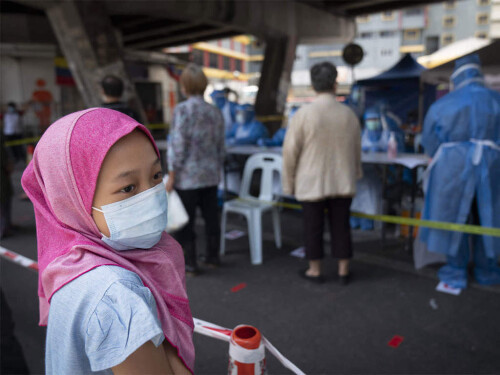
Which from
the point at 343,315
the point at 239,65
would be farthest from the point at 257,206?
the point at 239,65

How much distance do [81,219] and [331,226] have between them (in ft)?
8.99

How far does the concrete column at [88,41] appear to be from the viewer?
638 cm

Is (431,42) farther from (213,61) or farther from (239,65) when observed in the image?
(213,61)

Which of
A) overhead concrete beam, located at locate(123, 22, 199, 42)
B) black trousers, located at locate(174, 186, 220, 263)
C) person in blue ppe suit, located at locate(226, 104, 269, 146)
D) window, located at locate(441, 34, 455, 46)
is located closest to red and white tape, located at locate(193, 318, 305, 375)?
black trousers, located at locate(174, 186, 220, 263)

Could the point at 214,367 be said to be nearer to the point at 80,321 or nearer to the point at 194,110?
the point at 80,321

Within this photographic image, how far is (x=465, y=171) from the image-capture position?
312 cm

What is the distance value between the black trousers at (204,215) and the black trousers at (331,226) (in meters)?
0.87

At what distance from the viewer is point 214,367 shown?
2.34m

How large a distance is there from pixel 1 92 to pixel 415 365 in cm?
1430

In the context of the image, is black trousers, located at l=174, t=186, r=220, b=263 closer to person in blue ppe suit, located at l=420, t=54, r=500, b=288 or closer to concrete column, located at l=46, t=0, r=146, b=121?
person in blue ppe suit, located at l=420, t=54, r=500, b=288

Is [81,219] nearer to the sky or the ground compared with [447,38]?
nearer to the ground

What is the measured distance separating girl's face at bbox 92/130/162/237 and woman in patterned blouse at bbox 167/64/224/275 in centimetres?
247

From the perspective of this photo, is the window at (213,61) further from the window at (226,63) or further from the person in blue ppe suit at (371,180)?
the person in blue ppe suit at (371,180)

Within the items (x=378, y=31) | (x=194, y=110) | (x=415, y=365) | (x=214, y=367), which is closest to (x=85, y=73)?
(x=194, y=110)
